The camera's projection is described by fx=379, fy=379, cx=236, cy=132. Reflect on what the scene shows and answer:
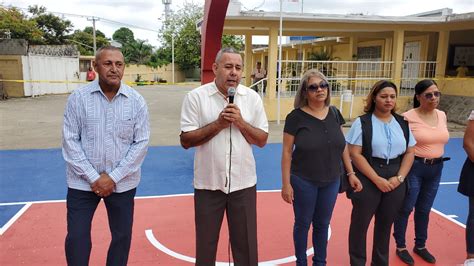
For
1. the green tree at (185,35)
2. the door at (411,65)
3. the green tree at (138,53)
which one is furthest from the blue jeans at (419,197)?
the green tree at (138,53)

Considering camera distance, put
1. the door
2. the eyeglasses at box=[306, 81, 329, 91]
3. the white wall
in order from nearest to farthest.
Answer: the eyeglasses at box=[306, 81, 329, 91] → the door → the white wall

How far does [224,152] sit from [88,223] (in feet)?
3.70

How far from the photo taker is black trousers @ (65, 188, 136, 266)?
8.93ft

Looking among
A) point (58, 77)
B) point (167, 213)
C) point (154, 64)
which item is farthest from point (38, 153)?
point (154, 64)

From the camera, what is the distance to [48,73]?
872 inches

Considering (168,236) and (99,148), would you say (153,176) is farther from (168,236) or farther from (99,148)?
(99,148)

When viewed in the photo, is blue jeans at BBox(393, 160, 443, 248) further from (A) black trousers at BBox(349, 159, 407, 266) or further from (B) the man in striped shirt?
(B) the man in striped shirt

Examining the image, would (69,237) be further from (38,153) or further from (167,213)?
(38,153)

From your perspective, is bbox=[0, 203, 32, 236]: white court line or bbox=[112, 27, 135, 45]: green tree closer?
bbox=[0, 203, 32, 236]: white court line

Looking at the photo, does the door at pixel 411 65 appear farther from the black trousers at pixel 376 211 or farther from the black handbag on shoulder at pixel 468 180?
the black trousers at pixel 376 211

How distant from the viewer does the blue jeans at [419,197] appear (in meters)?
3.45

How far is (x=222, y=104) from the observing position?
269cm

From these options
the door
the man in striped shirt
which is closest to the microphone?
the man in striped shirt

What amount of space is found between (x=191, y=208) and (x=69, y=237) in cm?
233
